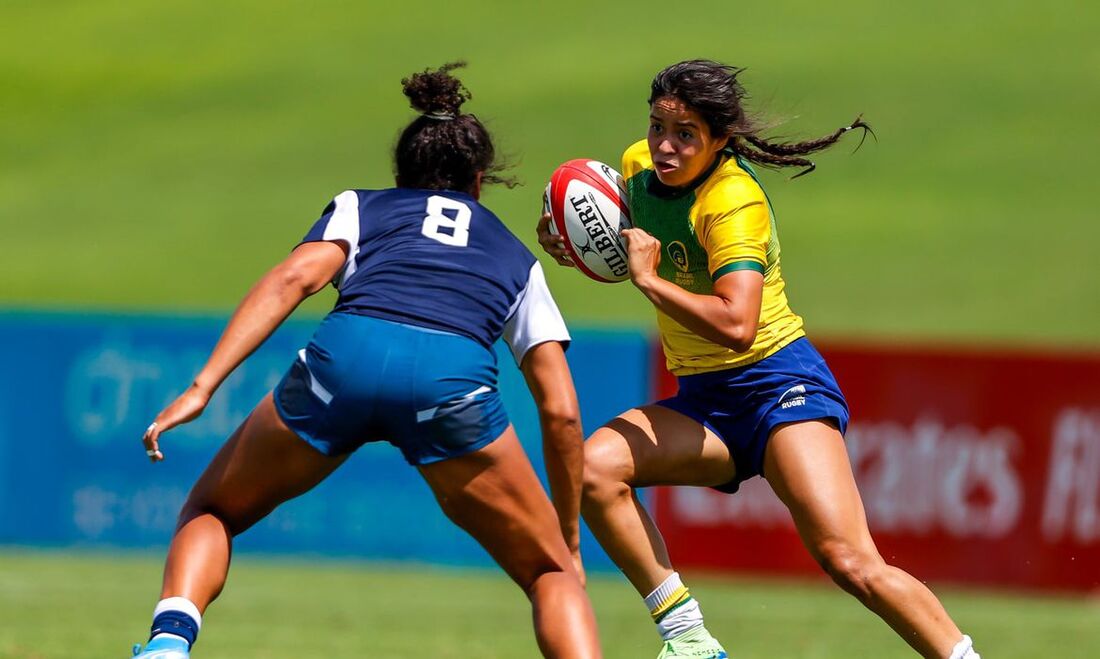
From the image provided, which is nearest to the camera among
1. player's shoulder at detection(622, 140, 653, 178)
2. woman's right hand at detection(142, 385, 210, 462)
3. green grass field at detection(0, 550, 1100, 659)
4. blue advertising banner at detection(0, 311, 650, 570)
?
Result: woman's right hand at detection(142, 385, 210, 462)

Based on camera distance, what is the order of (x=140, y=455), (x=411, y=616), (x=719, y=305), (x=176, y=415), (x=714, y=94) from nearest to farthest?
(x=176, y=415), (x=719, y=305), (x=714, y=94), (x=411, y=616), (x=140, y=455)

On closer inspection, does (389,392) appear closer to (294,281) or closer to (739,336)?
(294,281)

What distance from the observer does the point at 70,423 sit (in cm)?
1245

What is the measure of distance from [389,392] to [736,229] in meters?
1.46

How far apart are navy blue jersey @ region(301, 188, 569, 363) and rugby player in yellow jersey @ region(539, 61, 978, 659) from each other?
24.3 inches

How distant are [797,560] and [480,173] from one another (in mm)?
7576

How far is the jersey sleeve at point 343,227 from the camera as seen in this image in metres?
5.14

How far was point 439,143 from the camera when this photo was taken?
17.4 ft

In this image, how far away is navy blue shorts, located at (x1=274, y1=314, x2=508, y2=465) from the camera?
4.93 m

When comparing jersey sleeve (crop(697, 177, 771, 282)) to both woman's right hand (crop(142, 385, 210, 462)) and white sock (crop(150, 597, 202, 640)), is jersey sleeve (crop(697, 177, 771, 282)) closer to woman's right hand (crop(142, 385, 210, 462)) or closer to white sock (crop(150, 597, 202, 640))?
woman's right hand (crop(142, 385, 210, 462))

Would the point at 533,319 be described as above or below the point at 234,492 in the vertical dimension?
above

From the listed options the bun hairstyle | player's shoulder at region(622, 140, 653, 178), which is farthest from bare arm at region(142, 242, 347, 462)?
player's shoulder at region(622, 140, 653, 178)

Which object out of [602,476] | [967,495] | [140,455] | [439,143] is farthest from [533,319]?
[140,455]

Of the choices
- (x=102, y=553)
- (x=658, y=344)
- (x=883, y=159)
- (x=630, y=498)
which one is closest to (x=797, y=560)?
(x=658, y=344)
